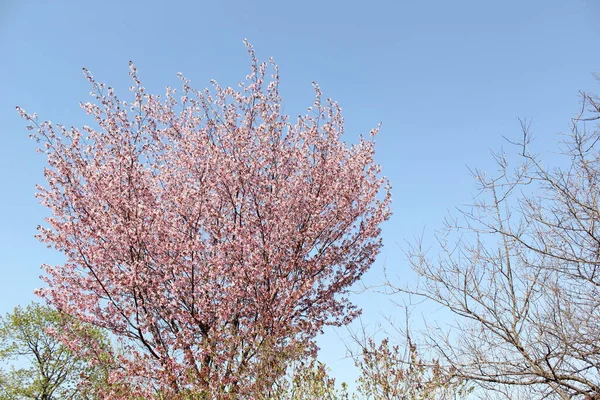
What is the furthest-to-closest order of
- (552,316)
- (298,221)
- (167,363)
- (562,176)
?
(298,221)
(167,363)
(562,176)
(552,316)

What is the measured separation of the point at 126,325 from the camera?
29.5 ft

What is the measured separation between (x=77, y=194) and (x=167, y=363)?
4.11 metres

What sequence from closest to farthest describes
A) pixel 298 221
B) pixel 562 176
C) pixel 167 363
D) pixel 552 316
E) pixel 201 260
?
pixel 552 316 < pixel 562 176 < pixel 167 363 < pixel 201 260 < pixel 298 221

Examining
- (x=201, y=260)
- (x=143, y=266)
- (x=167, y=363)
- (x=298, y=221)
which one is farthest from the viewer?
(x=298, y=221)

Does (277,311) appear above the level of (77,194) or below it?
below

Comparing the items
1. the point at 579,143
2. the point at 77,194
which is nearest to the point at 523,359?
the point at 579,143

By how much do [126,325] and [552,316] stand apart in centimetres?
748

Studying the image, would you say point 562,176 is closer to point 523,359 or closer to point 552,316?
point 552,316

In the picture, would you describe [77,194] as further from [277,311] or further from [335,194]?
[335,194]

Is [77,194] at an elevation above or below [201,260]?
above

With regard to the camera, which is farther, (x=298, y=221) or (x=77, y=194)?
(x=298, y=221)

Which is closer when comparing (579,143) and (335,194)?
(579,143)

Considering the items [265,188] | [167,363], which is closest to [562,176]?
[265,188]

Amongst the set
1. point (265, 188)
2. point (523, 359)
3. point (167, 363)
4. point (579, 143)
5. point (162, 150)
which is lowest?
point (523, 359)
